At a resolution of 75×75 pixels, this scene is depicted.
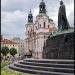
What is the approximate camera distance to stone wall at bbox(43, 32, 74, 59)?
72.0ft

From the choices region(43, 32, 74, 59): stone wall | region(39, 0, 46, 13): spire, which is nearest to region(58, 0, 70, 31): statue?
region(43, 32, 74, 59): stone wall

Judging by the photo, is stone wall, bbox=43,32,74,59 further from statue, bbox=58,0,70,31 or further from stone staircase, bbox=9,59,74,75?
stone staircase, bbox=9,59,74,75

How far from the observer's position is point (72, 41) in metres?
21.9

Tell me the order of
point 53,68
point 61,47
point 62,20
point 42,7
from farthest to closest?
point 42,7 → point 62,20 → point 61,47 → point 53,68

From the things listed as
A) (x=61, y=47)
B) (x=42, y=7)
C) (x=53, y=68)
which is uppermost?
(x=42, y=7)

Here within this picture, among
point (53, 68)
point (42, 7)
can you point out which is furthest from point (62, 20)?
point (42, 7)

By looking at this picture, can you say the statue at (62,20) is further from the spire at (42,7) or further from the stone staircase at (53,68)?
the spire at (42,7)

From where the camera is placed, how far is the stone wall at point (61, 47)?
72.0ft

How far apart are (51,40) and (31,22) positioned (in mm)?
97829

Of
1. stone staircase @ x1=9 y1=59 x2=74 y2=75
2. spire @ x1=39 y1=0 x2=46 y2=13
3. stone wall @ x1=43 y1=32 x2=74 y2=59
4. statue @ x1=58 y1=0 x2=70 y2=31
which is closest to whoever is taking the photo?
stone staircase @ x1=9 y1=59 x2=74 y2=75

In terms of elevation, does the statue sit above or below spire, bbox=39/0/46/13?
below

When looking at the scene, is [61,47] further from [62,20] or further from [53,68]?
[53,68]

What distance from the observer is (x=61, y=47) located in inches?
917

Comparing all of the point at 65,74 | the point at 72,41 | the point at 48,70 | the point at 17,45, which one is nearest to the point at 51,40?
the point at 72,41
